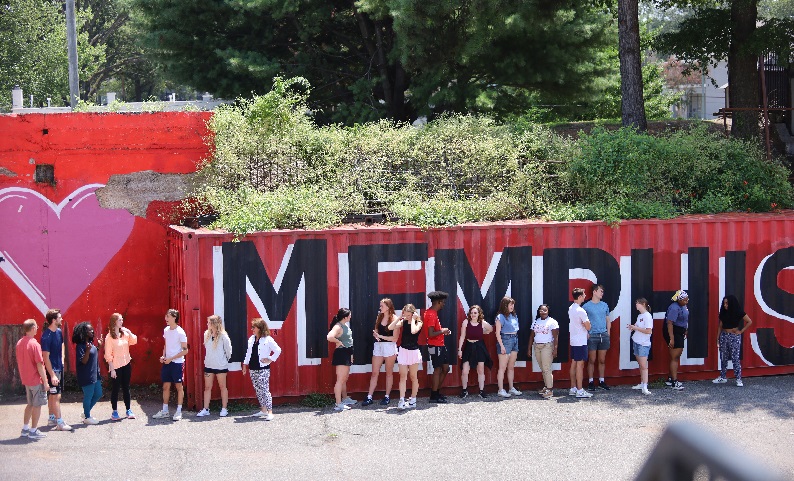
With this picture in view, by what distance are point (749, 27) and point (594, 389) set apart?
9.75 meters

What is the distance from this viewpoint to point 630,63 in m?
18.5

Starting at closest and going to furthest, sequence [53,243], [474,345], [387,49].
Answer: [474,345] → [53,243] → [387,49]

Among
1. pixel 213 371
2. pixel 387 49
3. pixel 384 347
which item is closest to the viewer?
pixel 213 371

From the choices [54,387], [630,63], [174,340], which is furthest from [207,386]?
[630,63]

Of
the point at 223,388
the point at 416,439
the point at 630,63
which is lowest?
the point at 416,439

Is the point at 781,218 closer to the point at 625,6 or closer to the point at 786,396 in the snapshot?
the point at 786,396

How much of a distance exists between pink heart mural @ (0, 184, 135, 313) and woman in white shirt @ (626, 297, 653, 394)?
28.1 feet

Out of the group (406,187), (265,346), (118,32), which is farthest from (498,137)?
(118,32)

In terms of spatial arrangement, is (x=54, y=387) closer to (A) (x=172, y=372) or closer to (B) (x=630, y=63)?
(A) (x=172, y=372)

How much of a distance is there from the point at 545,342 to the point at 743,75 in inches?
382

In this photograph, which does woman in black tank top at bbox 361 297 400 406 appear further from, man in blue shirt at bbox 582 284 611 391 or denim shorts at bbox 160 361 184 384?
man in blue shirt at bbox 582 284 611 391

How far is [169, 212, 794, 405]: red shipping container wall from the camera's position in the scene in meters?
13.5

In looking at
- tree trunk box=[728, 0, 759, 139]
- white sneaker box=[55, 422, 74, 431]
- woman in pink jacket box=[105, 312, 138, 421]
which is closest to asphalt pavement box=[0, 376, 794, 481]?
white sneaker box=[55, 422, 74, 431]

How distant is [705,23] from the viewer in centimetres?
1991
